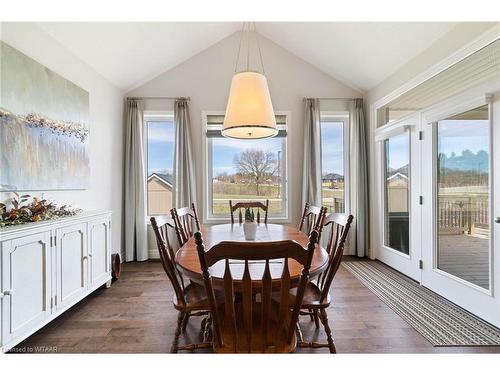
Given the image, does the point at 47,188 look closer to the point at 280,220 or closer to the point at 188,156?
the point at 188,156

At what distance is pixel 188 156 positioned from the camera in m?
4.00

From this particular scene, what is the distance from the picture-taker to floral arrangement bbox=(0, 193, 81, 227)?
1910 millimetres

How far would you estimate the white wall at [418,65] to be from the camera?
231cm

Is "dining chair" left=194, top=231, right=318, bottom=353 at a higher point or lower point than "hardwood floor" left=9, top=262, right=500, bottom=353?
higher

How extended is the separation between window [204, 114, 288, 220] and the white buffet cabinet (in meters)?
1.87

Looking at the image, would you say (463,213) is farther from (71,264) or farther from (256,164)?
(71,264)

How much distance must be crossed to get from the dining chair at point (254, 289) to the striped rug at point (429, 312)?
146cm

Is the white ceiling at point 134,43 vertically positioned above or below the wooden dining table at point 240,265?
above

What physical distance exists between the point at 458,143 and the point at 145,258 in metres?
4.20

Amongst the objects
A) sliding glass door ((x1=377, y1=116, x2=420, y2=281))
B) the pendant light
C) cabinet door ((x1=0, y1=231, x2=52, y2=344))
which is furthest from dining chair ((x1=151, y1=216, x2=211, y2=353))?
sliding glass door ((x1=377, y1=116, x2=420, y2=281))

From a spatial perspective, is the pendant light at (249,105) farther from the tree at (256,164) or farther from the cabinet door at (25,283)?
the tree at (256,164)

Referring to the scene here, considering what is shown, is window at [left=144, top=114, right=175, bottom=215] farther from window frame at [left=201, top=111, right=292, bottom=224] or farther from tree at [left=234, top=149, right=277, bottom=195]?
tree at [left=234, top=149, right=277, bottom=195]

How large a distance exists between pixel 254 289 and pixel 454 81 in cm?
276

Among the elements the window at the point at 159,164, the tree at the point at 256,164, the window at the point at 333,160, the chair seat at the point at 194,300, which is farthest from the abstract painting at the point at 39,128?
the window at the point at 333,160
